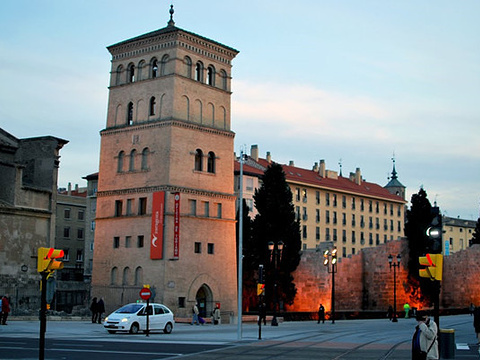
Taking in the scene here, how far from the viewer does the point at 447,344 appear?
1845 cm

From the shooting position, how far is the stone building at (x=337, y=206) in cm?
9831

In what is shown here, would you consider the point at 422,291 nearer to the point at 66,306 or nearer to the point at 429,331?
the point at 66,306

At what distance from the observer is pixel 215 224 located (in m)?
51.6

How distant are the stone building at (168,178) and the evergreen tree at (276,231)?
10.2 m

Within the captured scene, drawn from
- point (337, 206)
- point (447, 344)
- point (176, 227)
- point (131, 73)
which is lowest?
point (447, 344)

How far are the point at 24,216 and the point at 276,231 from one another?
80.6 ft

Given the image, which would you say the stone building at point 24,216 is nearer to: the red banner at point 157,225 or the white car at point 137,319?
the red banner at point 157,225

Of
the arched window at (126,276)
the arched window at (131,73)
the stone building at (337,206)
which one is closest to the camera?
the arched window at (126,276)

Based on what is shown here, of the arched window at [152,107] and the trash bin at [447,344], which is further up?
the arched window at [152,107]

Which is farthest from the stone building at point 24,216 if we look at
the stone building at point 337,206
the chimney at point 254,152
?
the chimney at point 254,152

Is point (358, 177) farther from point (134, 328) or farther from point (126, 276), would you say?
point (134, 328)

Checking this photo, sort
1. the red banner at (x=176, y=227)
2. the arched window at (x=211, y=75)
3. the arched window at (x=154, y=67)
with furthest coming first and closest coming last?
the arched window at (x=211, y=75)
the arched window at (x=154, y=67)
the red banner at (x=176, y=227)

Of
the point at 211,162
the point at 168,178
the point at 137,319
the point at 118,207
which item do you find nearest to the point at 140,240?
the point at 118,207

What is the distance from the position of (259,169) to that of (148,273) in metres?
Result: 48.0
